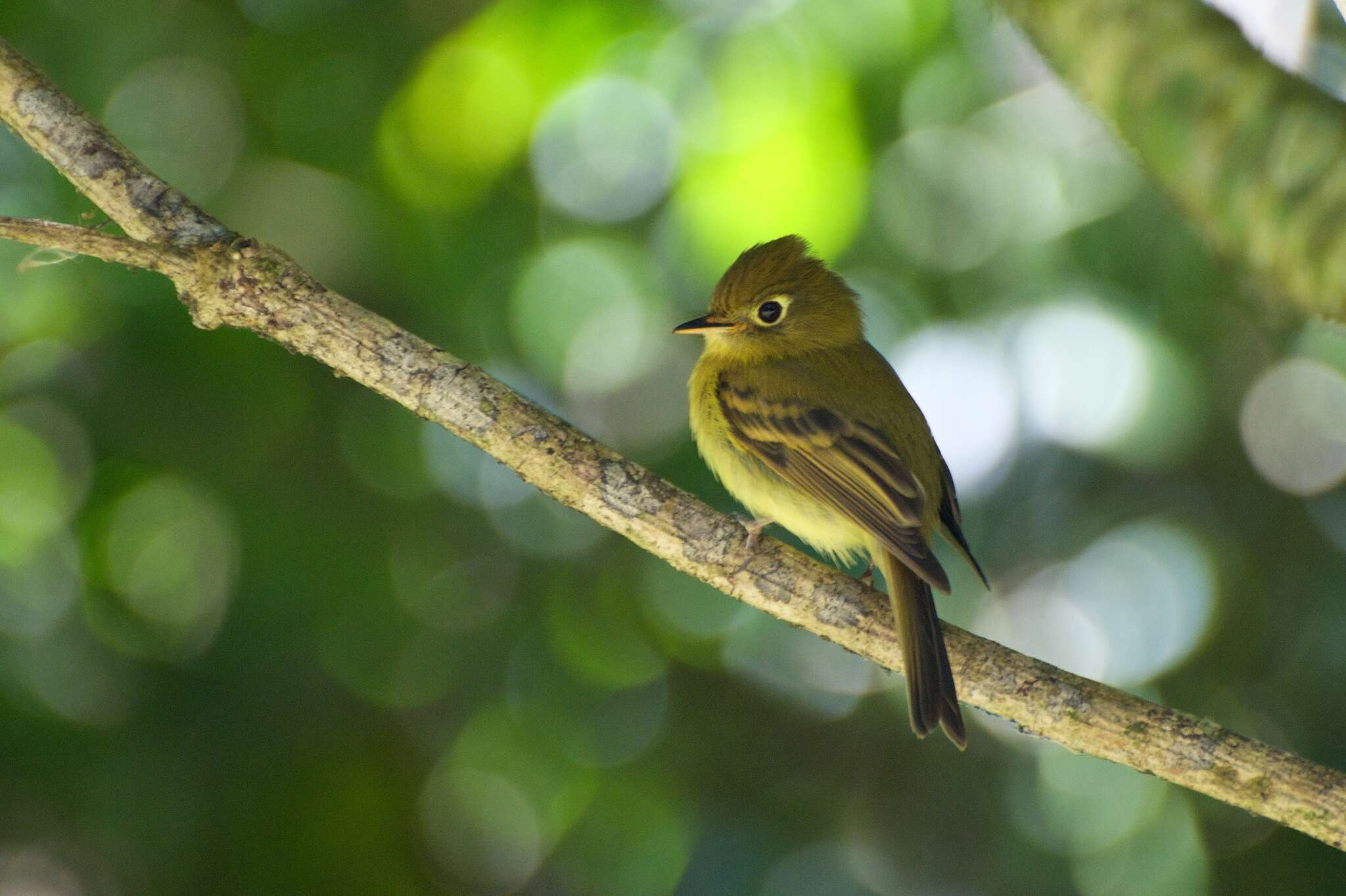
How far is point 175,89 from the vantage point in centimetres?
449

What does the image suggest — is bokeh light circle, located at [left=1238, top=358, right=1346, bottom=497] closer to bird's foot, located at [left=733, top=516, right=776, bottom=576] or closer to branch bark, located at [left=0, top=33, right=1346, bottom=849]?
branch bark, located at [left=0, top=33, right=1346, bottom=849]

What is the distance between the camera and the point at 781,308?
4262 mm

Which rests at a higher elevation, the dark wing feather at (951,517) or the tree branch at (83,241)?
the tree branch at (83,241)

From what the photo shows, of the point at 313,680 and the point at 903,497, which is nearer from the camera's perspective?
the point at 903,497

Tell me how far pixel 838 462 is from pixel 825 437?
11 cm

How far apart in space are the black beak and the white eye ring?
118mm

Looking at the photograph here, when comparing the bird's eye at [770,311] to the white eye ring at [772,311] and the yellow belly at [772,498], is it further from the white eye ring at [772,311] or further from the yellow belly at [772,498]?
the yellow belly at [772,498]

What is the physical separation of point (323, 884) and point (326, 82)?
10.3 ft

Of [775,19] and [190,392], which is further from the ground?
[775,19]

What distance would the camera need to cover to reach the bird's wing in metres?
3.48

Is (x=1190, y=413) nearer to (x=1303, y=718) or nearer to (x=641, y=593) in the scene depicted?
(x=1303, y=718)

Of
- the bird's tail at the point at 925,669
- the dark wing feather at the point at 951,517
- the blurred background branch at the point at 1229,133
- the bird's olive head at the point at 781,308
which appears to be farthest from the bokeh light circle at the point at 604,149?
the blurred background branch at the point at 1229,133

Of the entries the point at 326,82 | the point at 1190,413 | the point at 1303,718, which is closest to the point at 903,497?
the point at 1190,413

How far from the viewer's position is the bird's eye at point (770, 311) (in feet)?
13.9
